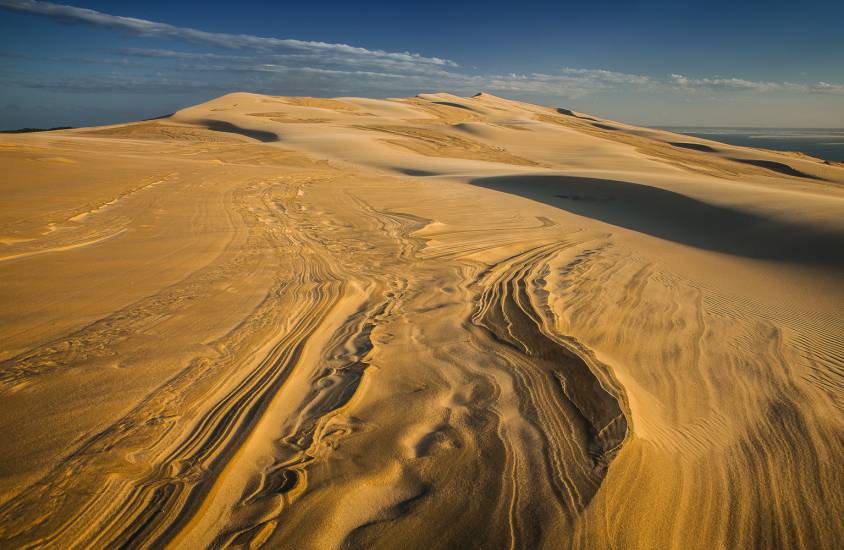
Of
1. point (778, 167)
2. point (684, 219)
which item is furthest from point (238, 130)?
point (778, 167)

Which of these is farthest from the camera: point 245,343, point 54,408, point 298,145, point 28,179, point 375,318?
point 298,145

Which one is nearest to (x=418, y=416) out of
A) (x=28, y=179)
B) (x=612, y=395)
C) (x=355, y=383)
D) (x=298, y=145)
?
(x=355, y=383)

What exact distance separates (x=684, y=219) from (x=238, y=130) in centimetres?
2760

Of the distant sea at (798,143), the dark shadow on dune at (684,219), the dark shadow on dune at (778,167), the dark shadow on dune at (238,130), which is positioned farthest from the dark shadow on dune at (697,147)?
the dark shadow on dune at (238,130)

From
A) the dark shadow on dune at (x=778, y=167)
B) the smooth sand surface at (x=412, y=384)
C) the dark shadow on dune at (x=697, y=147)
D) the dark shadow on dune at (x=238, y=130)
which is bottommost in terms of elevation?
the dark shadow on dune at (x=238, y=130)

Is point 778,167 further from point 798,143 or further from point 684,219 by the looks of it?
point 798,143

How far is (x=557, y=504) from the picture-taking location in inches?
81.4

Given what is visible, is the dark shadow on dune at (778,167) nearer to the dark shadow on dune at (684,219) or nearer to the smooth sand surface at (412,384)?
the dark shadow on dune at (684,219)

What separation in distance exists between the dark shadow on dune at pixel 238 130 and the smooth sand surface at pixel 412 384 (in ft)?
64.1

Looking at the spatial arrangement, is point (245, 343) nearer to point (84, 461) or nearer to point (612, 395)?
point (84, 461)

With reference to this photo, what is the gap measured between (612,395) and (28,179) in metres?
12.3

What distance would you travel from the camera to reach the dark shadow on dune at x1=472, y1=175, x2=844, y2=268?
21.7 feet

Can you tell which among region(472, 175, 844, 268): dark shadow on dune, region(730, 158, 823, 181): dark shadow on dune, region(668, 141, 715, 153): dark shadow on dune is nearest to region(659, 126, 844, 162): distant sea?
region(668, 141, 715, 153): dark shadow on dune

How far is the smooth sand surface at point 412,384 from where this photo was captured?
201 centimetres
